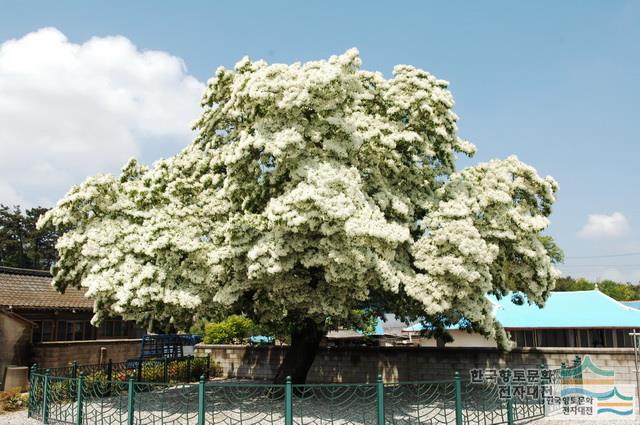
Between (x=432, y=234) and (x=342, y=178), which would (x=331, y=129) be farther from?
(x=432, y=234)

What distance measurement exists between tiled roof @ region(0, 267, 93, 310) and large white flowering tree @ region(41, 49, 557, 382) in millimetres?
8855

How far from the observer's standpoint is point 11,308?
24797 mm

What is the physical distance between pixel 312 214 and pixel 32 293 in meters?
19.2

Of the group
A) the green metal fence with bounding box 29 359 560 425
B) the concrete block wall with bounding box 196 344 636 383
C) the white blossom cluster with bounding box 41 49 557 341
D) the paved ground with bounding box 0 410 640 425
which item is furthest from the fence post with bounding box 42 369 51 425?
the concrete block wall with bounding box 196 344 636 383

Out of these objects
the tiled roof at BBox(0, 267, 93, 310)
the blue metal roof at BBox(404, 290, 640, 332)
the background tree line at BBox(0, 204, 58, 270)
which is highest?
the background tree line at BBox(0, 204, 58, 270)

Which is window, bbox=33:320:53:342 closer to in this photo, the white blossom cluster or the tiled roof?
the tiled roof

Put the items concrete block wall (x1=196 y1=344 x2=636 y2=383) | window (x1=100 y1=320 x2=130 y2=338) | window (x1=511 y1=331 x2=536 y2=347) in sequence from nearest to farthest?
concrete block wall (x1=196 y1=344 x2=636 y2=383) → window (x1=100 y1=320 x2=130 y2=338) → window (x1=511 y1=331 x2=536 y2=347)

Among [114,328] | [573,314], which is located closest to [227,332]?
[114,328]

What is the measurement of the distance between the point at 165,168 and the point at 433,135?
9.26 meters

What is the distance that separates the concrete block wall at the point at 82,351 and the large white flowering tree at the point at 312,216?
8.50 m

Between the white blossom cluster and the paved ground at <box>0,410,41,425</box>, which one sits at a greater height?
the white blossom cluster

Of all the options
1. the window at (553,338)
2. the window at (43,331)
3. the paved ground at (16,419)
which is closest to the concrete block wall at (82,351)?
the window at (43,331)

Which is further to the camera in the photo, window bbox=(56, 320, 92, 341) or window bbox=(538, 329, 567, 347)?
window bbox=(538, 329, 567, 347)

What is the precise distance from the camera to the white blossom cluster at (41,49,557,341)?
14.8 m
